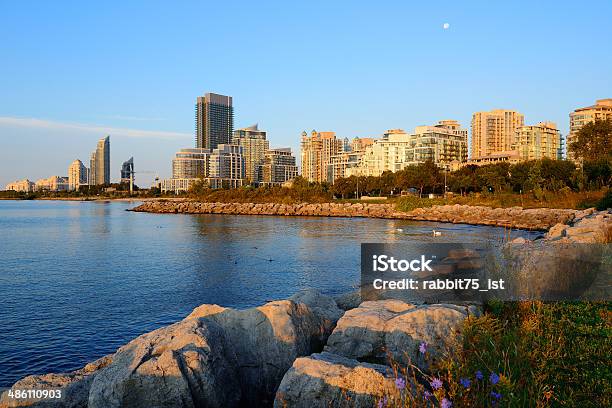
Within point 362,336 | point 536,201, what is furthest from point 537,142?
point 362,336

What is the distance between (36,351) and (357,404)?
39.8ft

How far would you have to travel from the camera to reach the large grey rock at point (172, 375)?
6527mm

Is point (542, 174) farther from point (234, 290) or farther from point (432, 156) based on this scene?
point (432, 156)

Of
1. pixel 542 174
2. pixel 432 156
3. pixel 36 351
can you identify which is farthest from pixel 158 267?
pixel 432 156

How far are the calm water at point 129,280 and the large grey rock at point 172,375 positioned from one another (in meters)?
7.17

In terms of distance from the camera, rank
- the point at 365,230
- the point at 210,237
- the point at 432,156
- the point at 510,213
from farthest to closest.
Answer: the point at 432,156, the point at 510,213, the point at 365,230, the point at 210,237

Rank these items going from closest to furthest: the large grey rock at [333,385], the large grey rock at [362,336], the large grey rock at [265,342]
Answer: the large grey rock at [333,385] → the large grey rock at [362,336] → the large grey rock at [265,342]

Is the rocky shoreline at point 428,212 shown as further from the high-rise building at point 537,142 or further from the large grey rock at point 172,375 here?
the high-rise building at point 537,142

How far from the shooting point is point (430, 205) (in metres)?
77.4

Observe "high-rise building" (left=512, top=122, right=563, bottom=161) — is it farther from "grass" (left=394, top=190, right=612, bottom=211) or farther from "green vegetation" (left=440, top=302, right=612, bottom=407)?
"green vegetation" (left=440, top=302, right=612, bottom=407)

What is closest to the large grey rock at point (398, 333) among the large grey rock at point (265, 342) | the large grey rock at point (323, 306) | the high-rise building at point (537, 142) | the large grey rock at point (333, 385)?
the large grey rock at point (265, 342)

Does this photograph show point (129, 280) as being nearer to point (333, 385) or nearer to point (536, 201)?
point (333, 385)

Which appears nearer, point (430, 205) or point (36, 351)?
point (36, 351)
